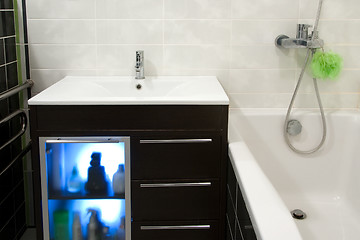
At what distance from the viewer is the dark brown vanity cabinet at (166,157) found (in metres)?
2.22

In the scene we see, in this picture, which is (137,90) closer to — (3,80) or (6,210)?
(3,80)

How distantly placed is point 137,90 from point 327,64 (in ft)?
3.24

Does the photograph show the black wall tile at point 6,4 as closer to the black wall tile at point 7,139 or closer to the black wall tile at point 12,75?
the black wall tile at point 7,139

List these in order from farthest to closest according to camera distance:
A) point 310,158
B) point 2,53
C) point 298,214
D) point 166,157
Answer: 1. point 310,158
2. point 298,214
3. point 2,53
4. point 166,157

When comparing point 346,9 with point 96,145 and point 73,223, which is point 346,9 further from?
point 73,223

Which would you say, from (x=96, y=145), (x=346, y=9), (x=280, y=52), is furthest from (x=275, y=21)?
(x=96, y=145)

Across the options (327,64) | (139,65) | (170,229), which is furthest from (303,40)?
(170,229)

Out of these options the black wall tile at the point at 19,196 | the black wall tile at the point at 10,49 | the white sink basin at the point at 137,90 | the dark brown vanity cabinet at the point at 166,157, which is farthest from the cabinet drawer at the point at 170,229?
the black wall tile at the point at 10,49

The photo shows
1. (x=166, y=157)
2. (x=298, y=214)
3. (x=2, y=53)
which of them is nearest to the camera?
(x=166, y=157)

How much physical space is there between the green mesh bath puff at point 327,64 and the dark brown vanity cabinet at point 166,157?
677 millimetres

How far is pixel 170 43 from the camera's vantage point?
8.77ft

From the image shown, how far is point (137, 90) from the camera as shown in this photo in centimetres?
262

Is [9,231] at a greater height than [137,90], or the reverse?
[137,90]

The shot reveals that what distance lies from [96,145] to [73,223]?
39 cm
